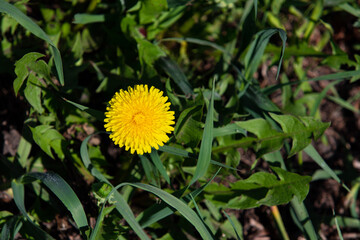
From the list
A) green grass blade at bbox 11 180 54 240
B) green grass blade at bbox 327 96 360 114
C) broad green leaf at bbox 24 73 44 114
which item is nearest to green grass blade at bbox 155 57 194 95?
broad green leaf at bbox 24 73 44 114

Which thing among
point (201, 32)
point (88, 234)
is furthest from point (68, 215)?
point (201, 32)

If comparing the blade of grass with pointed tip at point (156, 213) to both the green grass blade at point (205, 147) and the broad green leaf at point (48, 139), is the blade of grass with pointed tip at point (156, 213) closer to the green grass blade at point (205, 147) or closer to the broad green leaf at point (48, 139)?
the green grass blade at point (205, 147)

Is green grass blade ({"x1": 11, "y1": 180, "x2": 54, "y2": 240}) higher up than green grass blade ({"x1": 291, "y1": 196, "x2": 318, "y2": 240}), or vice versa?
green grass blade ({"x1": 11, "y1": 180, "x2": 54, "y2": 240})

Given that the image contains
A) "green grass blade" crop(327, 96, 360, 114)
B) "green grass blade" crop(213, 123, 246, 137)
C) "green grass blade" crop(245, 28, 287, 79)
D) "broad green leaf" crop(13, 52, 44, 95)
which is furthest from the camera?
"green grass blade" crop(327, 96, 360, 114)

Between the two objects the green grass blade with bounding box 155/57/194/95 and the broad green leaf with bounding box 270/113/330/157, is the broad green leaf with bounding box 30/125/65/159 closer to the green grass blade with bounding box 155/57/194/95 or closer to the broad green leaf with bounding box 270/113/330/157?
the green grass blade with bounding box 155/57/194/95

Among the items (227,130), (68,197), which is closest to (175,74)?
(227,130)

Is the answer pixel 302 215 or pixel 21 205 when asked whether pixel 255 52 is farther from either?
pixel 21 205

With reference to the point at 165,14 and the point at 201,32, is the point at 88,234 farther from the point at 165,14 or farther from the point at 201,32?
the point at 201,32
